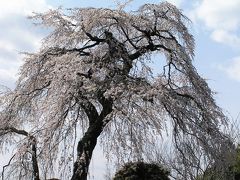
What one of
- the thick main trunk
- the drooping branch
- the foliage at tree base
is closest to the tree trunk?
the thick main trunk

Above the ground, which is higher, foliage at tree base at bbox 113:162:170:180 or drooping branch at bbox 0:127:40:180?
drooping branch at bbox 0:127:40:180

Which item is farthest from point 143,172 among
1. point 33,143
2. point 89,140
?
point 33,143

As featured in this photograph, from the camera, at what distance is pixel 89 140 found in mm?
8258

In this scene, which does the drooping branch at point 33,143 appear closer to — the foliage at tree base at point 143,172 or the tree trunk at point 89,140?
the tree trunk at point 89,140

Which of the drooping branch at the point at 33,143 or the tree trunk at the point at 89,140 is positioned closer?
the drooping branch at the point at 33,143

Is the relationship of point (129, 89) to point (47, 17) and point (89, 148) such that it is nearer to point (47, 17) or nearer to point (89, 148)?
point (89, 148)

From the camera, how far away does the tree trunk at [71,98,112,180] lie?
307 inches

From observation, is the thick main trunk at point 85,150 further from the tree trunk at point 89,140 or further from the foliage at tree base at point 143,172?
the foliage at tree base at point 143,172

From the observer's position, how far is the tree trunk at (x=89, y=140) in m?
7.81

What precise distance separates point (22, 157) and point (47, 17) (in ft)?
10.4

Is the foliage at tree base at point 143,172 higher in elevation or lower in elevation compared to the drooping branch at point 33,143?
lower

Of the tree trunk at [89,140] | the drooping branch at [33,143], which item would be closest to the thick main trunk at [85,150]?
the tree trunk at [89,140]

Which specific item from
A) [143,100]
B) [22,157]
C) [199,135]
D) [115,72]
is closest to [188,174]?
[199,135]

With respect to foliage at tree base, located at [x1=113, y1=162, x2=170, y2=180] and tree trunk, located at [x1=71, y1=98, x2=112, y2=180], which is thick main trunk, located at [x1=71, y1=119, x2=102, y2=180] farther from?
foliage at tree base, located at [x1=113, y1=162, x2=170, y2=180]
